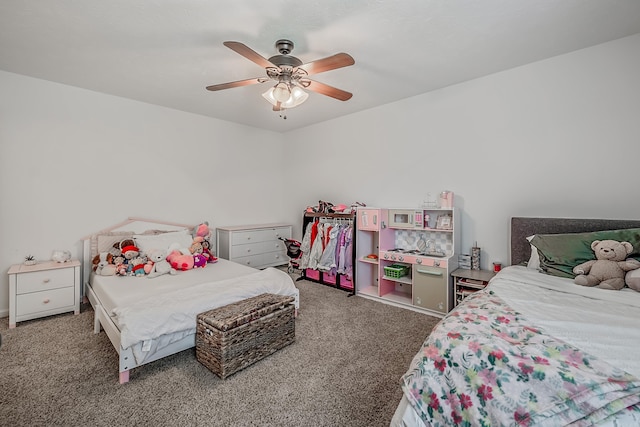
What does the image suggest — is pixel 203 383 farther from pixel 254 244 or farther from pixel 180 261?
pixel 254 244

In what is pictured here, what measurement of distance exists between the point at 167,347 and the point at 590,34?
14.3 feet

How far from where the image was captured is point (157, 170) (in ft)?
13.6

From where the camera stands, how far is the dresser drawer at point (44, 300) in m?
2.91

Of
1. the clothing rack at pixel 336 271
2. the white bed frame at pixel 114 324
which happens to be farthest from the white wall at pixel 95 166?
the clothing rack at pixel 336 271

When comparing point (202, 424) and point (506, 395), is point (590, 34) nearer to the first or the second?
point (506, 395)

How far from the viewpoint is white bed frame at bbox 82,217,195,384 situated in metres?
2.03

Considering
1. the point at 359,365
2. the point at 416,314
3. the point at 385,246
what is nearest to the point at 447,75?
the point at 385,246

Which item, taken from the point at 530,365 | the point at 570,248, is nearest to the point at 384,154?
the point at 570,248

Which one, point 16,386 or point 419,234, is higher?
point 419,234

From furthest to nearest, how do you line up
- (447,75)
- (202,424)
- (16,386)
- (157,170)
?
(157,170) < (447,75) < (16,386) < (202,424)

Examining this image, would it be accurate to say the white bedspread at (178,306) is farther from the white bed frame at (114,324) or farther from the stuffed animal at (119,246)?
the stuffed animal at (119,246)

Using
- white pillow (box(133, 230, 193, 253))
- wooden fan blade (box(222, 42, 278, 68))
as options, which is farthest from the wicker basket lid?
wooden fan blade (box(222, 42, 278, 68))

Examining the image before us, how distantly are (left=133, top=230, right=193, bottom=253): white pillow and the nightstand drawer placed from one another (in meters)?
0.81

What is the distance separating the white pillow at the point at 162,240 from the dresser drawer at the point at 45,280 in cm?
71
